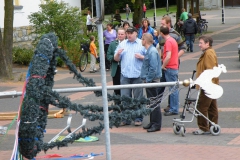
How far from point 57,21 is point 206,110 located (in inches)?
494

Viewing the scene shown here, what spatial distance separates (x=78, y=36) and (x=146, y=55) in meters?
12.2

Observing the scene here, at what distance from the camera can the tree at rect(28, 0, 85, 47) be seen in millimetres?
21406

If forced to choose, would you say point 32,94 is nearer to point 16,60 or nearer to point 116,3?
point 16,60

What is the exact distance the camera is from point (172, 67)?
11336mm

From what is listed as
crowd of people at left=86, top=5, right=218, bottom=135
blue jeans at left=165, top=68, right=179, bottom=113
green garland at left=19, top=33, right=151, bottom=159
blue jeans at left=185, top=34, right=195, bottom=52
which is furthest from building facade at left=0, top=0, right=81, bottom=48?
green garland at left=19, top=33, right=151, bottom=159

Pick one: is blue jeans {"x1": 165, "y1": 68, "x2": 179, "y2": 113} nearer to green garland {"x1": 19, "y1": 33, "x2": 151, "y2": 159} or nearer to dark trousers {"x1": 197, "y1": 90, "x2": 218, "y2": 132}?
dark trousers {"x1": 197, "y1": 90, "x2": 218, "y2": 132}

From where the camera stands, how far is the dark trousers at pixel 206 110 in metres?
9.54

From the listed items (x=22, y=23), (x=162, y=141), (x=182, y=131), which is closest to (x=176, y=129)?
(x=182, y=131)

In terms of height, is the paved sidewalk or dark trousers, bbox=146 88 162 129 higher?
dark trousers, bbox=146 88 162 129

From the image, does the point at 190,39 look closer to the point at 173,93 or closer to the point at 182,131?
the point at 173,93

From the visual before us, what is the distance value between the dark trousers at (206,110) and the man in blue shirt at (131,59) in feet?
4.71

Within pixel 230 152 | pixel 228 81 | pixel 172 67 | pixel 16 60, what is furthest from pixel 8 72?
pixel 230 152

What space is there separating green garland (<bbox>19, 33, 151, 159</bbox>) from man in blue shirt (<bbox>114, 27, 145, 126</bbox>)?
3606 millimetres

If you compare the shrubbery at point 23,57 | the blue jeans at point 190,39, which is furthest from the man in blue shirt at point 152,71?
the blue jeans at point 190,39
